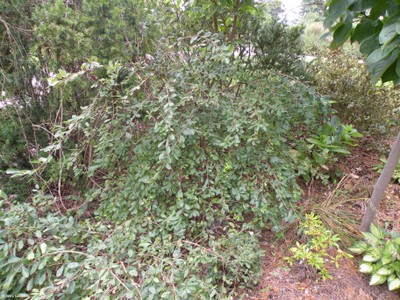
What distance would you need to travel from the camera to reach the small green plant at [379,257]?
1688 mm

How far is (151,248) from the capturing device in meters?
1.60

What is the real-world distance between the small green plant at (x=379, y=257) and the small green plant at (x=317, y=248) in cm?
12

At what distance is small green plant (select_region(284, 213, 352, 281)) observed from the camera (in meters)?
1.82

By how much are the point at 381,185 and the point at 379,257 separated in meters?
0.49

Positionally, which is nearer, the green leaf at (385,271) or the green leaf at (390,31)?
the green leaf at (390,31)

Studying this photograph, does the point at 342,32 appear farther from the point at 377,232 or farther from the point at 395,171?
the point at 395,171

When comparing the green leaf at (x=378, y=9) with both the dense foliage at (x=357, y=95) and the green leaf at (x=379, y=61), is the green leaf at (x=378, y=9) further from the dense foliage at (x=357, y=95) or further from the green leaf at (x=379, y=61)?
the dense foliage at (x=357, y=95)

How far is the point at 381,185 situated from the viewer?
6.17 ft

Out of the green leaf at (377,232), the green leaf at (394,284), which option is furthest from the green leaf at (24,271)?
the green leaf at (377,232)

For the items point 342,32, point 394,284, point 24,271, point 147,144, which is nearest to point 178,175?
point 147,144

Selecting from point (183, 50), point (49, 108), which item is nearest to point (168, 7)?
point (183, 50)

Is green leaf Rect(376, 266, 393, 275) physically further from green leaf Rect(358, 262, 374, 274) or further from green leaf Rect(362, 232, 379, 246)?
green leaf Rect(362, 232, 379, 246)

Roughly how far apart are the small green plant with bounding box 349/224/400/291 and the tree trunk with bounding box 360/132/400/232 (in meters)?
0.10

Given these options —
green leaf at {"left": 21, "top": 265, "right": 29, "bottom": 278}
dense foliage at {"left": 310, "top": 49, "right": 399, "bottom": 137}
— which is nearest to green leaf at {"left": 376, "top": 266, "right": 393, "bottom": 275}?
dense foliage at {"left": 310, "top": 49, "right": 399, "bottom": 137}
